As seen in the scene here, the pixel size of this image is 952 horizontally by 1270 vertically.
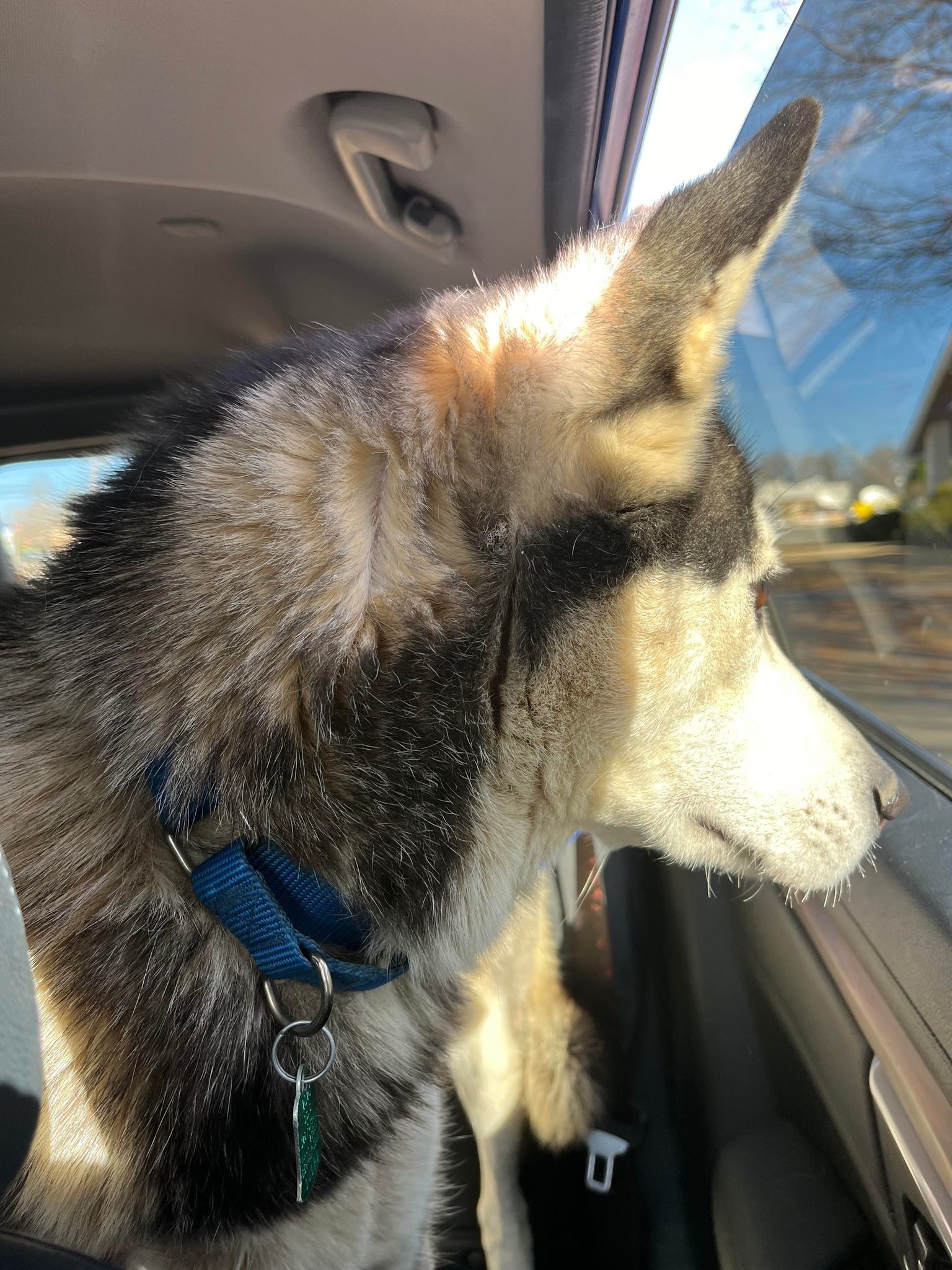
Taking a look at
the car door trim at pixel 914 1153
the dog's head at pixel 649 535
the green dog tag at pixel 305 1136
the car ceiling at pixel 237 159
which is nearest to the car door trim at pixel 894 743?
the dog's head at pixel 649 535

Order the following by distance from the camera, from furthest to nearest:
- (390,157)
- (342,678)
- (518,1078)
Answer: (518,1078)
(390,157)
(342,678)

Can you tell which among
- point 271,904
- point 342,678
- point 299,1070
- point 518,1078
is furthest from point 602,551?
point 518,1078

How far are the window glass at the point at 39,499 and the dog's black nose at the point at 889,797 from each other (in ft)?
5.39

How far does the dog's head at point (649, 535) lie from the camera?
986mm

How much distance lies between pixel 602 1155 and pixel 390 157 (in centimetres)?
266

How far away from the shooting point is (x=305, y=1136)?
3.27 feet

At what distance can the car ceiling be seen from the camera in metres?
1.46

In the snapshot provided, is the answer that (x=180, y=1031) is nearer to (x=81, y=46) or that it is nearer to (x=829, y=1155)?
(x=829, y=1155)

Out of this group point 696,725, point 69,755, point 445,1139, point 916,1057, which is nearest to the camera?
point 69,755

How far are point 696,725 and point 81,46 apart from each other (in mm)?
1823

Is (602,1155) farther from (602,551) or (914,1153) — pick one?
(602,551)

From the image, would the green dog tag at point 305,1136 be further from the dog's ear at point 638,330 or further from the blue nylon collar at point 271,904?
the dog's ear at point 638,330

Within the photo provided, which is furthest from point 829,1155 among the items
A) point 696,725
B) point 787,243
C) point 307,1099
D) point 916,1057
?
point 787,243

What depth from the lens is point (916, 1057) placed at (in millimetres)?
1222
